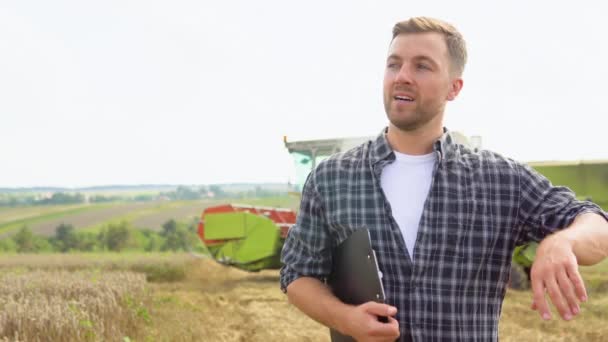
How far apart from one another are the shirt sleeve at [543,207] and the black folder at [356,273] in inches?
19.0

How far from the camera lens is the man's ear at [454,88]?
1822 mm

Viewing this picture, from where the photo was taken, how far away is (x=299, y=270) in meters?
1.80

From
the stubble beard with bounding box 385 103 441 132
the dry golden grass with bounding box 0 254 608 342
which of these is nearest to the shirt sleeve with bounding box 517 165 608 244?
the stubble beard with bounding box 385 103 441 132

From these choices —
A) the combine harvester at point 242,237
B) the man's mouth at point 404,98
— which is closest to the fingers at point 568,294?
the man's mouth at point 404,98

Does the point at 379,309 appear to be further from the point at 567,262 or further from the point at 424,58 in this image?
the point at 424,58

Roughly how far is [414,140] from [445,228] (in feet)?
0.90

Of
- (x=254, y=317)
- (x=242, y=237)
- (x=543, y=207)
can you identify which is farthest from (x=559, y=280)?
(x=242, y=237)

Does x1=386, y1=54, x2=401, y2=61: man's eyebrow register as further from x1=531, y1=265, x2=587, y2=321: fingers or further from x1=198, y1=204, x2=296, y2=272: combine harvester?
x1=198, y1=204, x2=296, y2=272: combine harvester

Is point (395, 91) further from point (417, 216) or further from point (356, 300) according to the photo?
point (356, 300)

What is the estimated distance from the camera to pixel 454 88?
1843mm

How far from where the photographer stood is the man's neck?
180cm

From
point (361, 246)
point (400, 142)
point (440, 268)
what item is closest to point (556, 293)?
point (440, 268)

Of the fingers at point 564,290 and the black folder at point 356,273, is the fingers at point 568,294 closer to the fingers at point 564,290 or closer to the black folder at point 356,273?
the fingers at point 564,290

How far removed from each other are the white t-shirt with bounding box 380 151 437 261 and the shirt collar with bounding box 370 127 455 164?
3 centimetres
